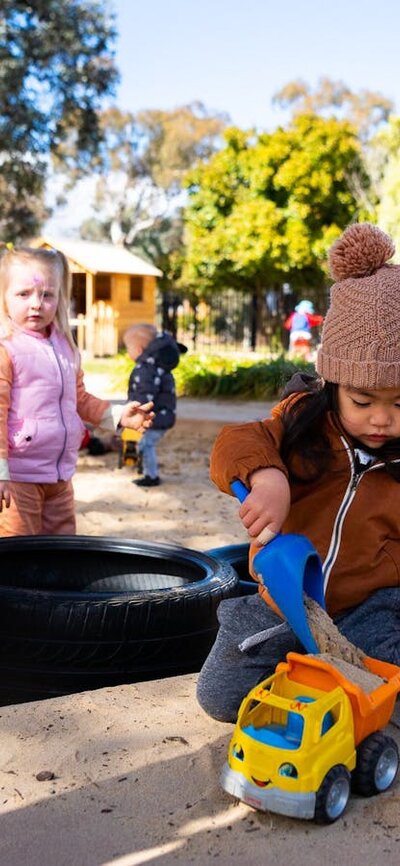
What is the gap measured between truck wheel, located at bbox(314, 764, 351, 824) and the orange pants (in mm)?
2009

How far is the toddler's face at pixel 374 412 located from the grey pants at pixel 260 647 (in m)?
0.40

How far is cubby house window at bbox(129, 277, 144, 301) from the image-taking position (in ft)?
70.5

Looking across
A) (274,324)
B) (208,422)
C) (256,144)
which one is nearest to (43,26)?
(256,144)

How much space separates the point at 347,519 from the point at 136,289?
64.7 ft

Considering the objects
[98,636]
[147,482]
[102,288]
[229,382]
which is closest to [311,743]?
[98,636]

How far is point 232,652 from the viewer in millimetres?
2367

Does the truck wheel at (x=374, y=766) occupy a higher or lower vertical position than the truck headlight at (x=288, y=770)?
lower

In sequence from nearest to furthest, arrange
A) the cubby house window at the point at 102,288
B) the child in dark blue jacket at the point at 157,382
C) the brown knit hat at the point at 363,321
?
the brown knit hat at the point at 363,321 → the child in dark blue jacket at the point at 157,382 → the cubby house window at the point at 102,288

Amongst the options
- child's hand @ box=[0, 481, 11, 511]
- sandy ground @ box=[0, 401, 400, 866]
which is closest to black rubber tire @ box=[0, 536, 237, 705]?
sandy ground @ box=[0, 401, 400, 866]

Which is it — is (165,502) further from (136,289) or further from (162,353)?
(136,289)

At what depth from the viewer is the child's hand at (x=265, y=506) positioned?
206 cm

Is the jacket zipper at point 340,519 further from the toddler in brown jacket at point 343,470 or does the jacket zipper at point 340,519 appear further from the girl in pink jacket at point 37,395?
the girl in pink jacket at point 37,395

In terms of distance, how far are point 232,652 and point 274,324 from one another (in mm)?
23296

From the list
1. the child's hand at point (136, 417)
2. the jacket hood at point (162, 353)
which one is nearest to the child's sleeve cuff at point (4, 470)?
the child's hand at point (136, 417)
